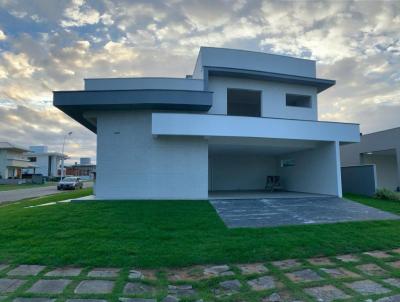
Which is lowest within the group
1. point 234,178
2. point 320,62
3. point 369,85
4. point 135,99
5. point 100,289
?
point 100,289

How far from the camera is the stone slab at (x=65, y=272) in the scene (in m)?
4.69

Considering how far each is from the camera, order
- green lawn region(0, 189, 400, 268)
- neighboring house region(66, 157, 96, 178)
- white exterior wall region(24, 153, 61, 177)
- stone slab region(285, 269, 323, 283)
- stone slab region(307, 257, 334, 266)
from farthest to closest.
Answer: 1. neighboring house region(66, 157, 96, 178)
2. white exterior wall region(24, 153, 61, 177)
3. green lawn region(0, 189, 400, 268)
4. stone slab region(307, 257, 334, 266)
5. stone slab region(285, 269, 323, 283)

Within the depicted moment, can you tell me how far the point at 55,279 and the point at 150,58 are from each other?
12.3 m

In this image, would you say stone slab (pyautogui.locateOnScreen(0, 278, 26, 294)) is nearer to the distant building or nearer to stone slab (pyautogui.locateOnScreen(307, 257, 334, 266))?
stone slab (pyautogui.locateOnScreen(307, 257, 334, 266))

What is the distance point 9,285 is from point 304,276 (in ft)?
16.1

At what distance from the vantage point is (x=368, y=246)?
6332 millimetres

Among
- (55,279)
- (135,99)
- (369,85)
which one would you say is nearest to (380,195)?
(369,85)

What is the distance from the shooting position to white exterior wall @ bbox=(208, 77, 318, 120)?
46.8 ft

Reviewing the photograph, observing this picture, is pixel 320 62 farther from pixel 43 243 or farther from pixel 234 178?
pixel 43 243

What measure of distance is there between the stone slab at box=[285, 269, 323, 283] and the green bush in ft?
36.5

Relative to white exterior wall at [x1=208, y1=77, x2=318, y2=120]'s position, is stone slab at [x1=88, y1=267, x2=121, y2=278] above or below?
below

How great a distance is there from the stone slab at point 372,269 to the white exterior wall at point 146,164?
778 cm

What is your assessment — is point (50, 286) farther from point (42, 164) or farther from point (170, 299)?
point (42, 164)

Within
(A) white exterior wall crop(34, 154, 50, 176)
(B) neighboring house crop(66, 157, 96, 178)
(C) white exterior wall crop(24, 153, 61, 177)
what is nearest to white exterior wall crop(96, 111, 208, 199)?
(C) white exterior wall crop(24, 153, 61, 177)
